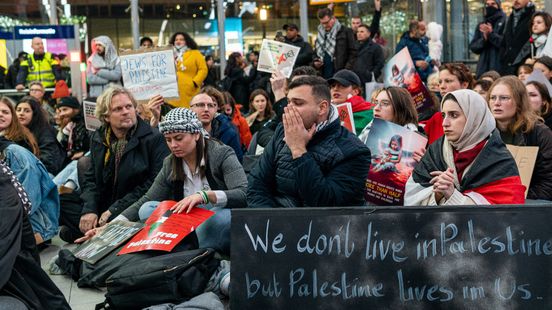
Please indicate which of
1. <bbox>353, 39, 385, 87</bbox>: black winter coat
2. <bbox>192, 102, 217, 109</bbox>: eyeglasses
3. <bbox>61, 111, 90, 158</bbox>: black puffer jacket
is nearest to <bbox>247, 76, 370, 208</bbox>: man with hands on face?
<bbox>192, 102, 217, 109</bbox>: eyeglasses

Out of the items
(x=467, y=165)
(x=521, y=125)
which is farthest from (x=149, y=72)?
(x=467, y=165)

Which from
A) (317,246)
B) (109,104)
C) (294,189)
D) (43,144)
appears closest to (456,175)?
(294,189)

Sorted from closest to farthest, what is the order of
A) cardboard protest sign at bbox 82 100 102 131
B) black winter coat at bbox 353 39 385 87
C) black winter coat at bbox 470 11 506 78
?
1. cardboard protest sign at bbox 82 100 102 131
2. black winter coat at bbox 470 11 506 78
3. black winter coat at bbox 353 39 385 87

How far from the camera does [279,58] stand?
34.8ft

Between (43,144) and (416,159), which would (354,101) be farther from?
(43,144)

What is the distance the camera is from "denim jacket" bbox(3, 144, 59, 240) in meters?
7.85

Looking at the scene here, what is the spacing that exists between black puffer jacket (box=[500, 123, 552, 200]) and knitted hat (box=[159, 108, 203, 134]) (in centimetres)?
243

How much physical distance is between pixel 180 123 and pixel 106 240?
1.09m

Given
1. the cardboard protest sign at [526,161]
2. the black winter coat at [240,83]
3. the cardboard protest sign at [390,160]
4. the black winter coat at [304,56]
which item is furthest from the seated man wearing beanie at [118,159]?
the black winter coat at [240,83]

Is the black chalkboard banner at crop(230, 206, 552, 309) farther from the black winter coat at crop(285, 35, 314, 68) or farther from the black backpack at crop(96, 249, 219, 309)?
the black winter coat at crop(285, 35, 314, 68)

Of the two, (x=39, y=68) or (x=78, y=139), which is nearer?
(x=78, y=139)

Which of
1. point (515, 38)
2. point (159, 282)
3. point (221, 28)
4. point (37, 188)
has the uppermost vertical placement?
point (221, 28)

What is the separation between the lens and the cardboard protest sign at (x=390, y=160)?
623cm

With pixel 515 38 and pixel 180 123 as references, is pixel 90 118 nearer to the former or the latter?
pixel 180 123
